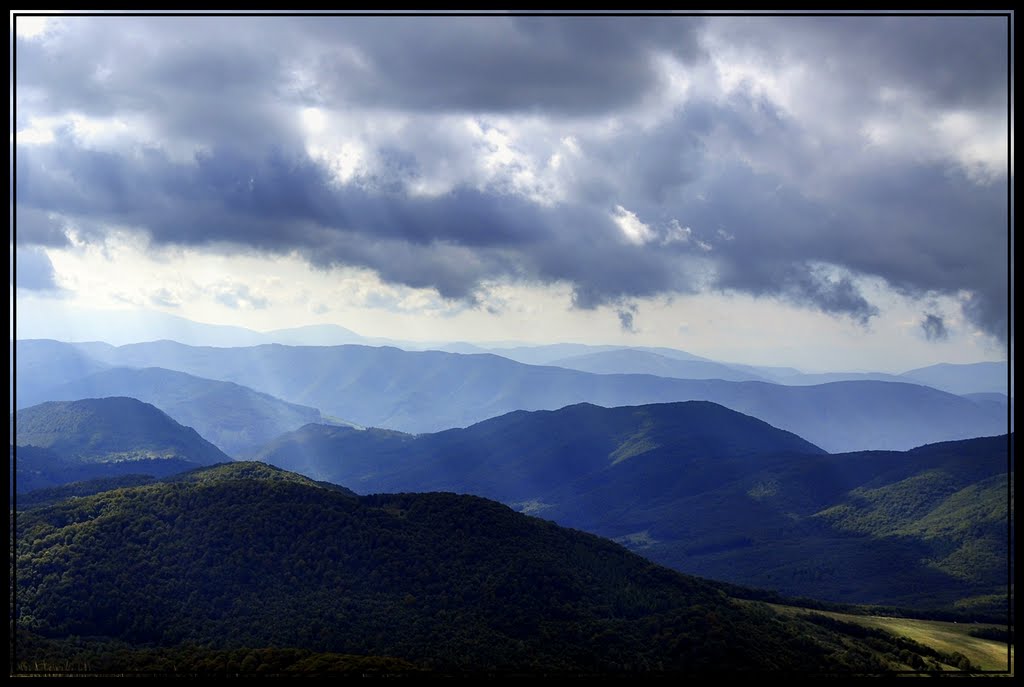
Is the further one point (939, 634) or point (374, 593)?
point (939, 634)

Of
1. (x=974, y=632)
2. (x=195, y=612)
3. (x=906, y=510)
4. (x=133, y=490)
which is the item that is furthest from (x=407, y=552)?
(x=906, y=510)

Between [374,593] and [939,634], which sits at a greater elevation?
[374,593]

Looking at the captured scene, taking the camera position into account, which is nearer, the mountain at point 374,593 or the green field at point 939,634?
the mountain at point 374,593

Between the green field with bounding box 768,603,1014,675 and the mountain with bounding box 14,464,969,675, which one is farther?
the green field with bounding box 768,603,1014,675
